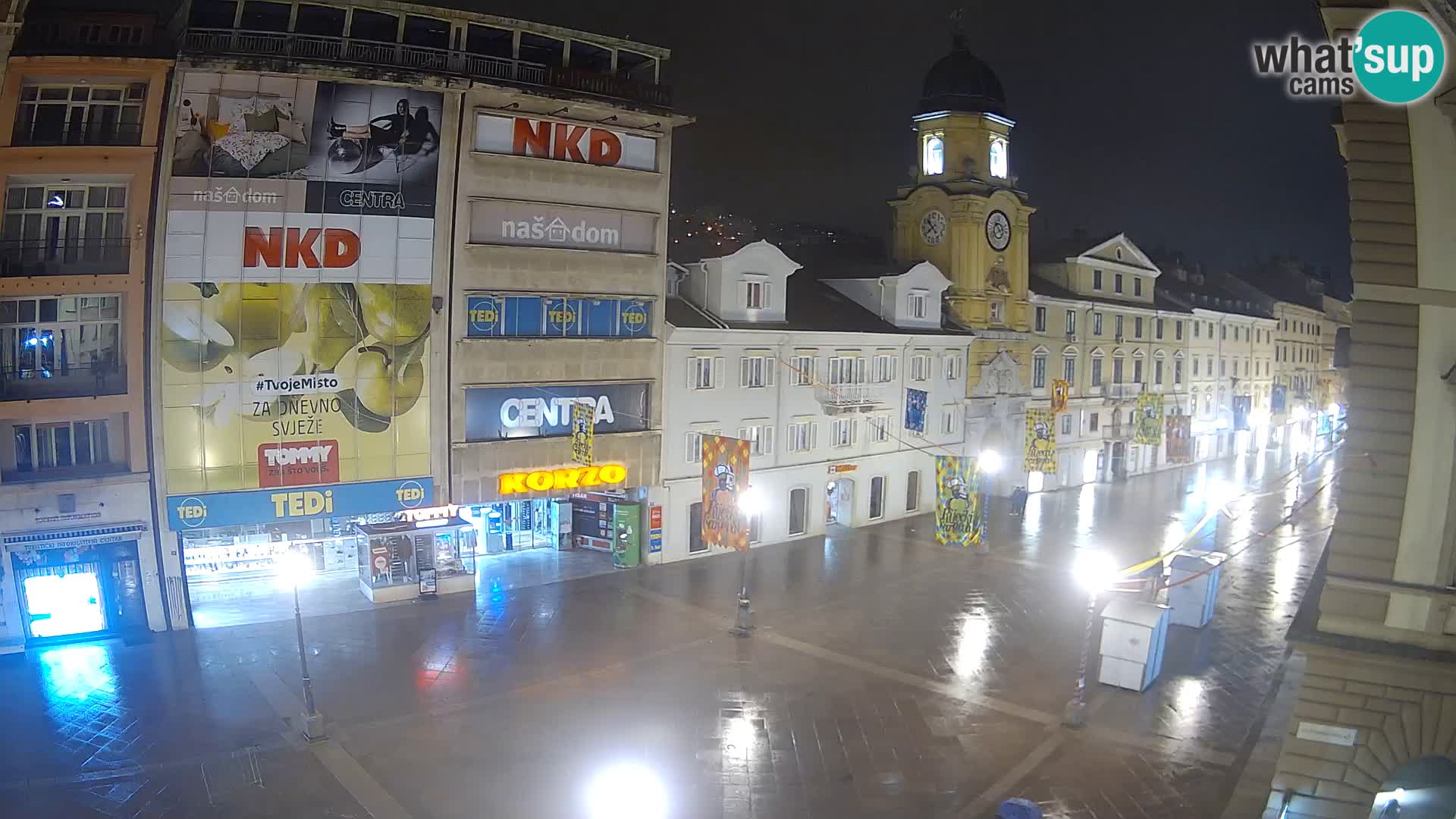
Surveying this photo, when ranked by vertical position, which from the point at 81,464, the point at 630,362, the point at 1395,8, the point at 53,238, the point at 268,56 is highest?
the point at 268,56

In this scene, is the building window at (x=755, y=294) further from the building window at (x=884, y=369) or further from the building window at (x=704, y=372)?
the building window at (x=884, y=369)

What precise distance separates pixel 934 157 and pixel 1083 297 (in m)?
12.5

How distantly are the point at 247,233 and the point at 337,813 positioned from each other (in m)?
16.5

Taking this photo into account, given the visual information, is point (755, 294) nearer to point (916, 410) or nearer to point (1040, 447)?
point (916, 410)

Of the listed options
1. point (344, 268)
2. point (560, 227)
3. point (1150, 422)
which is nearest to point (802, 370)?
point (560, 227)

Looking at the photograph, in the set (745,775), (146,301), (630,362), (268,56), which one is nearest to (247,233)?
(146,301)

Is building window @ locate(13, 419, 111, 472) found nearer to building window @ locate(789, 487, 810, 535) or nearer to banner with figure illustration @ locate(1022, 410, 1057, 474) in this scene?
building window @ locate(789, 487, 810, 535)

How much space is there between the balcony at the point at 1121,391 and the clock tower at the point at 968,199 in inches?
404

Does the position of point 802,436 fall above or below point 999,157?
below

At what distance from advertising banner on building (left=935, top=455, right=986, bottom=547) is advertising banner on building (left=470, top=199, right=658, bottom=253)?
1346cm

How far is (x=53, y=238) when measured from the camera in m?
24.8

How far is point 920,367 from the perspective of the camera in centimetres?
4378

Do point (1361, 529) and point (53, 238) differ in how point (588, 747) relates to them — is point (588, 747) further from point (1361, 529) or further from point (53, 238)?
point (53, 238)

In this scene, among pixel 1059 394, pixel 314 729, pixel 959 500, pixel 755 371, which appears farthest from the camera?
pixel 1059 394
